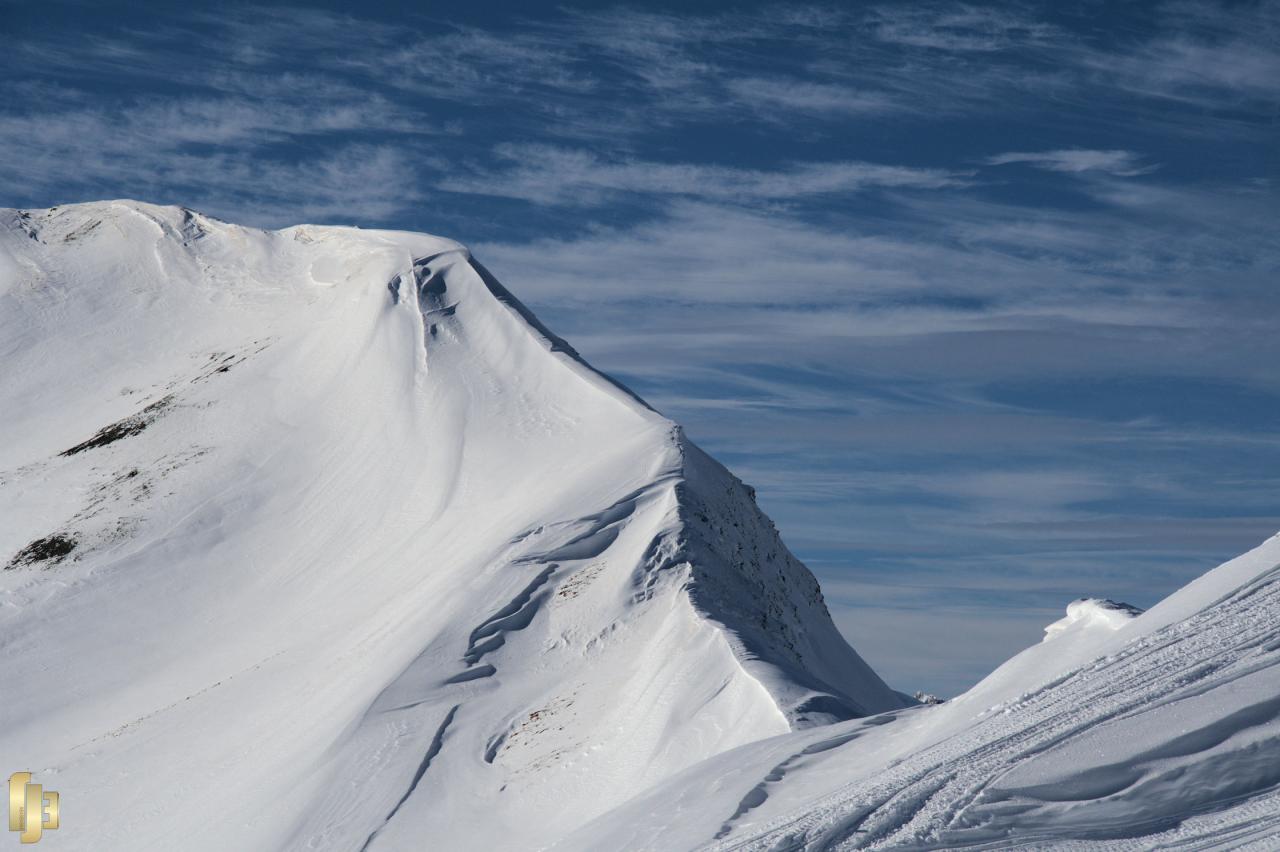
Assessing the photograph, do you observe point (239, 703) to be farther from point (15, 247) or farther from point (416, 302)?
point (15, 247)

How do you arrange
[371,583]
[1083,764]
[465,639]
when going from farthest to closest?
1. [371,583]
2. [465,639]
3. [1083,764]

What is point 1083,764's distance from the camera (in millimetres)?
7562

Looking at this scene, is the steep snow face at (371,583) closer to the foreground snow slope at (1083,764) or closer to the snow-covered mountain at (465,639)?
the snow-covered mountain at (465,639)

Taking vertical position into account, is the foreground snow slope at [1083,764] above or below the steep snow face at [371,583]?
above

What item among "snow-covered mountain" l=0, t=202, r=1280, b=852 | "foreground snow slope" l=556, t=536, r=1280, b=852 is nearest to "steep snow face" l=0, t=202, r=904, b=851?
"snow-covered mountain" l=0, t=202, r=1280, b=852

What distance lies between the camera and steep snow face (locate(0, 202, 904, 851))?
77.0ft

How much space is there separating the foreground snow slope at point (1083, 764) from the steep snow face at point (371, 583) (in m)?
10.7

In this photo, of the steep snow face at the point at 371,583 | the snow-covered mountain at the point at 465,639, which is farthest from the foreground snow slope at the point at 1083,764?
the steep snow face at the point at 371,583

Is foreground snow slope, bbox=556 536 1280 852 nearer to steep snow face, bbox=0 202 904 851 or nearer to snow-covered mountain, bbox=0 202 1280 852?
snow-covered mountain, bbox=0 202 1280 852

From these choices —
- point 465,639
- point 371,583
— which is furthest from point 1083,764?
point 371,583

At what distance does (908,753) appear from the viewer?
31.8ft

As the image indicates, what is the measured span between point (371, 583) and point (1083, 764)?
25.9 m

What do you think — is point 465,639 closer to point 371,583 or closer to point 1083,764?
point 371,583

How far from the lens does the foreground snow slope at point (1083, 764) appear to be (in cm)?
720
